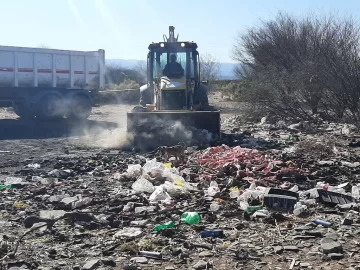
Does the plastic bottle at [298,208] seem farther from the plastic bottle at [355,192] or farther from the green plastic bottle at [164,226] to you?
the green plastic bottle at [164,226]

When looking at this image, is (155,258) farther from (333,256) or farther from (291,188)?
(291,188)

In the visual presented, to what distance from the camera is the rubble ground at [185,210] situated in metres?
4.85

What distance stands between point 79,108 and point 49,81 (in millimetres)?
1664

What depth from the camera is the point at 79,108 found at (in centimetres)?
2108

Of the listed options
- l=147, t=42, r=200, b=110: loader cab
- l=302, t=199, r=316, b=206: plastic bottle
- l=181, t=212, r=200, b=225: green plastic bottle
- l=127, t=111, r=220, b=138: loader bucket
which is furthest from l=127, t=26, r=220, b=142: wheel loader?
l=181, t=212, r=200, b=225: green plastic bottle

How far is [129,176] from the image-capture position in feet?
28.6

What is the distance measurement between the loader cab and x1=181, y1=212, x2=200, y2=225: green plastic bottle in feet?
26.1

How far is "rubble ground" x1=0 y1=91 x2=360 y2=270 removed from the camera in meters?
4.85

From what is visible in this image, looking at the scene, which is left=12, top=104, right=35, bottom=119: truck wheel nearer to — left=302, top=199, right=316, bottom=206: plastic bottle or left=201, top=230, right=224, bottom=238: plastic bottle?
left=302, top=199, right=316, bottom=206: plastic bottle

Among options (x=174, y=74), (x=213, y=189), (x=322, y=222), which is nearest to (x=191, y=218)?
(x=322, y=222)

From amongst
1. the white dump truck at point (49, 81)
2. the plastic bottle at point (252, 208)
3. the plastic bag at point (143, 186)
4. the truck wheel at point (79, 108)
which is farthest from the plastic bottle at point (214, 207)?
the truck wheel at point (79, 108)

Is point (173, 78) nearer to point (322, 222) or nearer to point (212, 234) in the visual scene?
point (322, 222)

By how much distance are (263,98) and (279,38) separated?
713cm

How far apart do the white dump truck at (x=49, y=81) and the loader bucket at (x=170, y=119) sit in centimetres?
818
